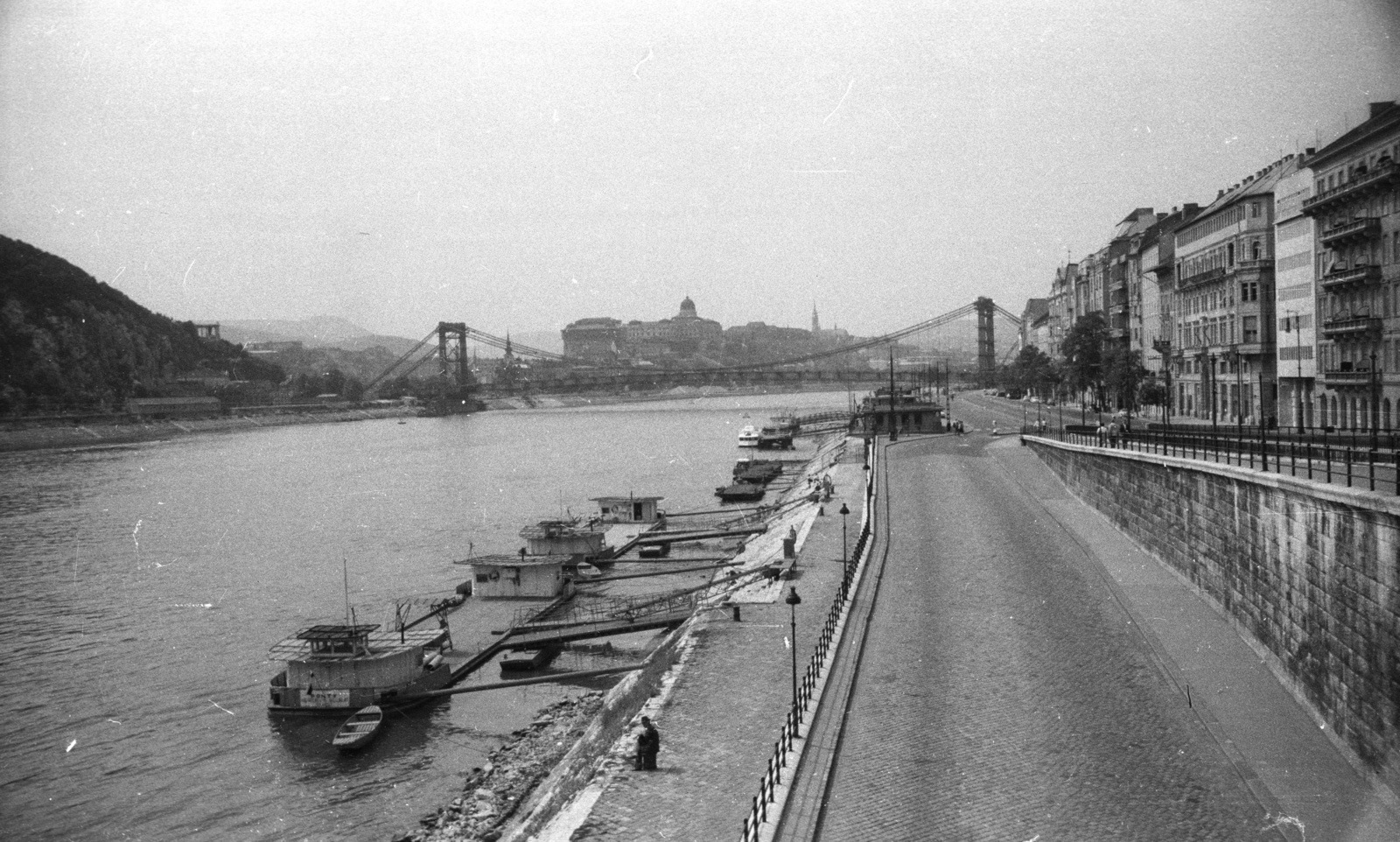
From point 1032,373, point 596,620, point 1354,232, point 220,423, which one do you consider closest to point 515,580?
point 596,620

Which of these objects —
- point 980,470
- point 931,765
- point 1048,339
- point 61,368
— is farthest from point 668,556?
point 61,368

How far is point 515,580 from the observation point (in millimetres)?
31500

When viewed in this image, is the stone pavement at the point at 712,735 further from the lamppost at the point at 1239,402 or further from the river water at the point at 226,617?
the lamppost at the point at 1239,402

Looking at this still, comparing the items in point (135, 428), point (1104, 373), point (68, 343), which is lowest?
point (135, 428)

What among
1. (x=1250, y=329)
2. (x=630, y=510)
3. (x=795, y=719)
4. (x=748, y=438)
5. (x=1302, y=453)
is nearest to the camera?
(x=795, y=719)

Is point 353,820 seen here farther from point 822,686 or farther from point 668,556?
point 668,556

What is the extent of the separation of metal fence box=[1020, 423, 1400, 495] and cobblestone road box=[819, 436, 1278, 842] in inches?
118

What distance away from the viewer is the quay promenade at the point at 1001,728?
1098 centimetres

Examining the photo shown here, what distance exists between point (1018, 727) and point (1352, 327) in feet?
68.0

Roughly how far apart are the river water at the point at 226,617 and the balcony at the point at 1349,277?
1906 centimetres

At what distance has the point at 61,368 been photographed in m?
106

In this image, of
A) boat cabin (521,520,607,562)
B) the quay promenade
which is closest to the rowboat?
the quay promenade

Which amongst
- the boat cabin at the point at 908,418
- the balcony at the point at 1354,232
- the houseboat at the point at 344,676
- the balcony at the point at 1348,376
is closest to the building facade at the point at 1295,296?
the balcony at the point at 1348,376

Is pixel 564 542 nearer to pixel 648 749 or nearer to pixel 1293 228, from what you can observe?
pixel 1293 228
